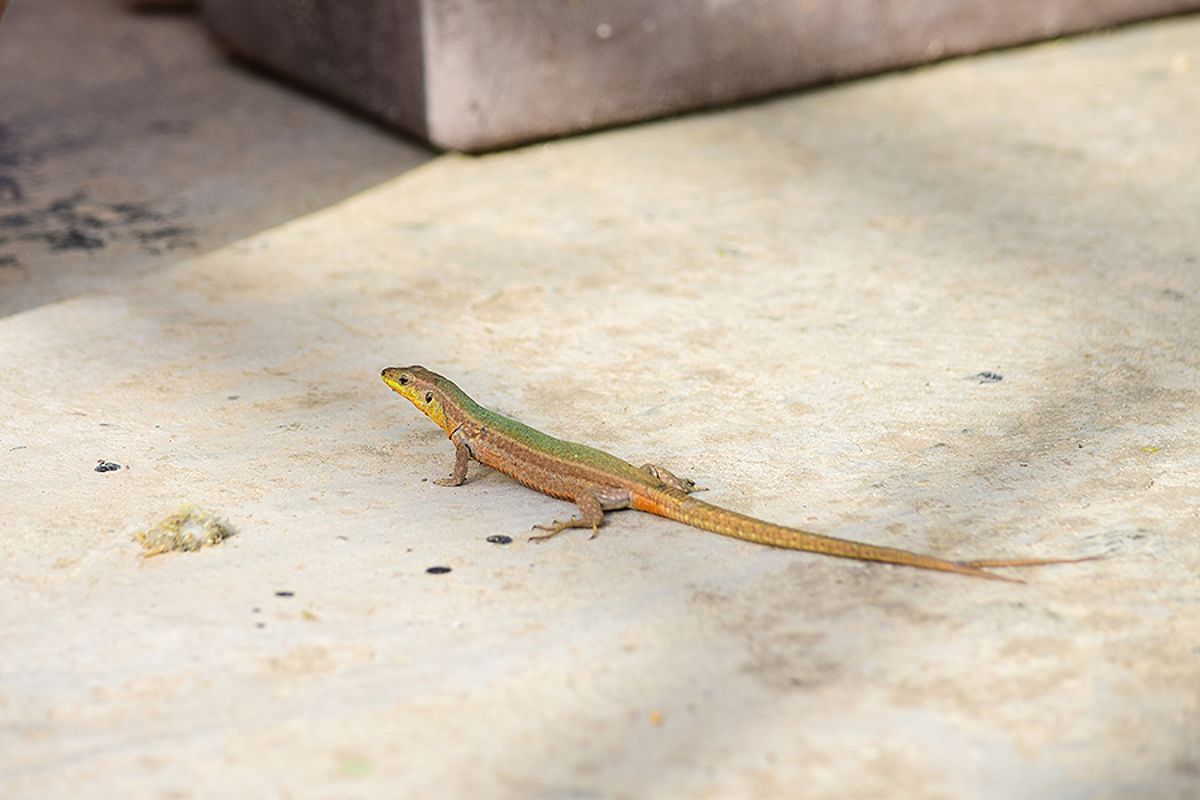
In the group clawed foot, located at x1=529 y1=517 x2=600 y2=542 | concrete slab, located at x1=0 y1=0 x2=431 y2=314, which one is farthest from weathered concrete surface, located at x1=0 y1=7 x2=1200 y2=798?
concrete slab, located at x1=0 y1=0 x2=431 y2=314

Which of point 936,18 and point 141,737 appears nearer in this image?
point 141,737

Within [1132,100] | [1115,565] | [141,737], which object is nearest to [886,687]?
[1115,565]

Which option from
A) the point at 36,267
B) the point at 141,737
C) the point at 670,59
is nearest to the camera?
the point at 141,737

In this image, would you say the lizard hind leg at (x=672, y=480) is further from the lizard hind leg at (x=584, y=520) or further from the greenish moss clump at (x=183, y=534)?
the greenish moss clump at (x=183, y=534)

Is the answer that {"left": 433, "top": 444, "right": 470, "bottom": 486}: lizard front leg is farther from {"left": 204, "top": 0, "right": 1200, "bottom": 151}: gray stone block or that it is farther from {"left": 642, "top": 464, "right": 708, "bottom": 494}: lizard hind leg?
{"left": 204, "top": 0, "right": 1200, "bottom": 151}: gray stone block

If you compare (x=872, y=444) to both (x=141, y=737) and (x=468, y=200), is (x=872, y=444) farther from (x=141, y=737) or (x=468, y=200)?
(x=468, y=200)

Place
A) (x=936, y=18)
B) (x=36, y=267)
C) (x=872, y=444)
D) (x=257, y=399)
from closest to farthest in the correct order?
(x=872, y=444) < (x=257, y=399) < (x=36, y=267) < (x=936, y=18)
